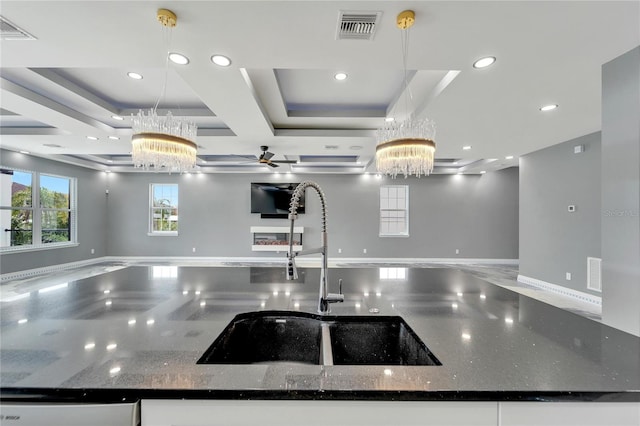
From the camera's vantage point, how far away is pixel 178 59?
2.08m

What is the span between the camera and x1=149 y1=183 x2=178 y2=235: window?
7.74 metres

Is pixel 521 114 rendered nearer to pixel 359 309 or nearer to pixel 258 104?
pixel 258 104

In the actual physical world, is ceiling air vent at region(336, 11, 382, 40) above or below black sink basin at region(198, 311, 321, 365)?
above

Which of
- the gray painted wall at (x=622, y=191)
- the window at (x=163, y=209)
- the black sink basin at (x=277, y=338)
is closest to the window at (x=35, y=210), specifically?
the window at (x=163, y=209)

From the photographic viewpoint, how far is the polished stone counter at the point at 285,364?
2.10 ft

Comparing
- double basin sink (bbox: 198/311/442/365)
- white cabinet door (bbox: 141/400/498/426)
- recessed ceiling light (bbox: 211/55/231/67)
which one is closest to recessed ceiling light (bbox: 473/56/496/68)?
recessed ceiling light (bbox: 211/55/231/67)

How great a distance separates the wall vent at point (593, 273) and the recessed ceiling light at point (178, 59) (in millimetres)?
6035

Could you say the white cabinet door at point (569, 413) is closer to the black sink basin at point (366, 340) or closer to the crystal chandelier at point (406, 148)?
the black sink basin at point (366, 340)

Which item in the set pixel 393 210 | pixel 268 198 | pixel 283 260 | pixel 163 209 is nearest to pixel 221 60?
pixel 268 198

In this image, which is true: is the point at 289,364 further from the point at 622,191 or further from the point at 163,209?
the point at 163,209

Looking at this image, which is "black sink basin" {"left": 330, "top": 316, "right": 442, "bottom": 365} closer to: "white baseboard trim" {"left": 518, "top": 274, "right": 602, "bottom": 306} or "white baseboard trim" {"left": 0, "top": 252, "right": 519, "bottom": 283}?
"white baseboard trim" {"left": 518, "top": 274, "right": 602, "bottom": 306}

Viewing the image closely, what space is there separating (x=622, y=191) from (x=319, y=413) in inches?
112

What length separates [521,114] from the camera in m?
3.19

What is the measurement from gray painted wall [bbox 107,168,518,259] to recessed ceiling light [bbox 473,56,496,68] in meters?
5.52
